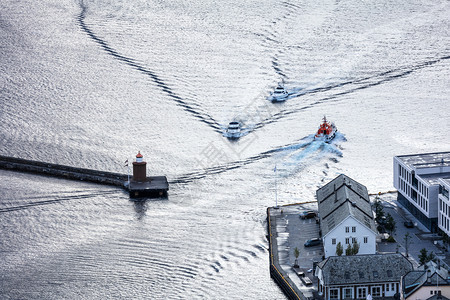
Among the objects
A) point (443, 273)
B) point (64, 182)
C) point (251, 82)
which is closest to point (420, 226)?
point (443, 273)

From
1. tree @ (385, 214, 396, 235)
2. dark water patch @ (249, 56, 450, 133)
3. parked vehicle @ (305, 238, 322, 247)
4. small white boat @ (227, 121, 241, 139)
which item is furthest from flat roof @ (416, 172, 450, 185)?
dark water patch @ (249, 56, 450, 133)

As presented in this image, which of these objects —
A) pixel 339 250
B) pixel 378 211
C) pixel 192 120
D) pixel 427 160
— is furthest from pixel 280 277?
pixel 192 120

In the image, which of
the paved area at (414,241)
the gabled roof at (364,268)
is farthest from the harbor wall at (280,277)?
the paved area at (414,241)

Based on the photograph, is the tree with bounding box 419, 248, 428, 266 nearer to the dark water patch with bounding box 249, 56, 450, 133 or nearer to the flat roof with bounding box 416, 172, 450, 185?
the flat roof with bounding box 416, 172, 450, 185

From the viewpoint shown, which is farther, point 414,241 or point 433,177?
point 433,177

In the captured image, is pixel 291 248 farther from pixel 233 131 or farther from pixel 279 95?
pixel 279 95

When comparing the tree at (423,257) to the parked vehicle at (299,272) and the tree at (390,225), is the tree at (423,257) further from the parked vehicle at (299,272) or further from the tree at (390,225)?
the parked vehicle at (299,272)
